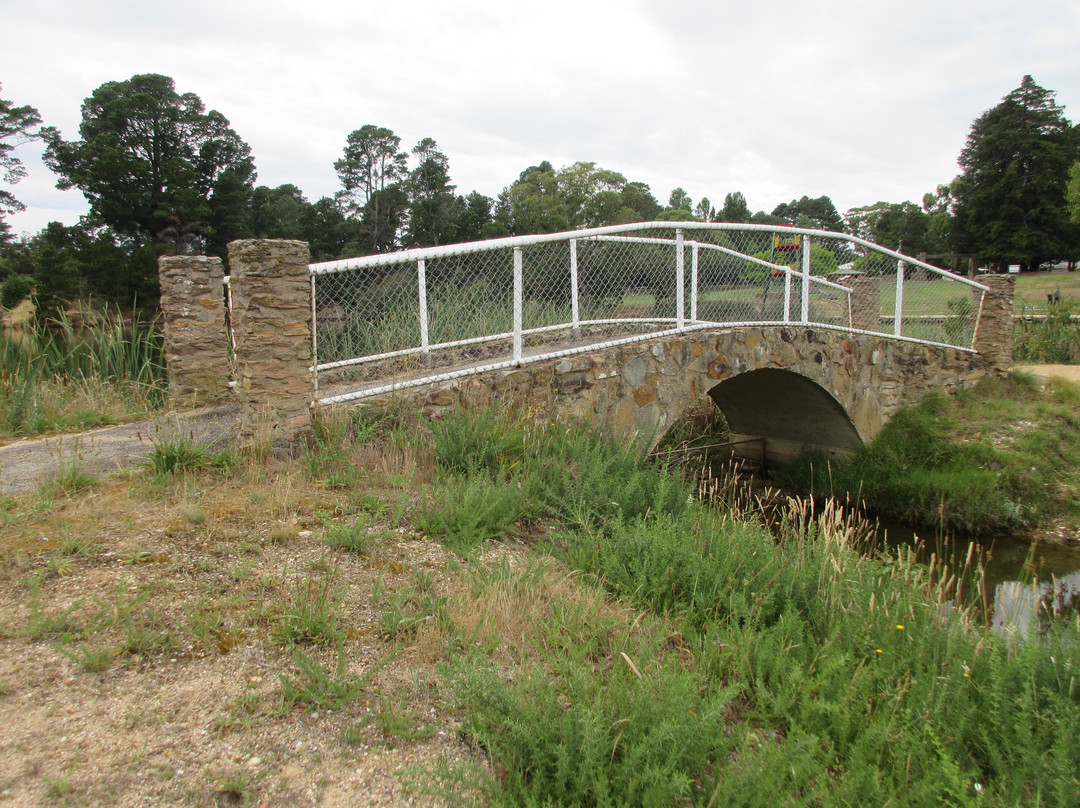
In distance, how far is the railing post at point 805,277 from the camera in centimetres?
792

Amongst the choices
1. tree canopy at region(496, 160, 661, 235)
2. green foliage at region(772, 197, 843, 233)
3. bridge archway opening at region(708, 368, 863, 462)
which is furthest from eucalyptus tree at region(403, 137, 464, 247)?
green foliage at region(772, 197, 843, 233)

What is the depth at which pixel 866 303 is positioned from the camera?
9859 millimetres

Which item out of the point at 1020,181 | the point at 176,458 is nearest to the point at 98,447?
the point at 176,458

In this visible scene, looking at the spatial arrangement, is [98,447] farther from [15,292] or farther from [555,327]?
[15,292]

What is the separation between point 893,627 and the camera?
340 centimetres

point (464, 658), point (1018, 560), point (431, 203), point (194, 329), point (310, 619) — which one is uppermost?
point (431, 203)

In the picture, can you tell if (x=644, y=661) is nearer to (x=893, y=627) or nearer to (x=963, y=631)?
(x=893, y=627)

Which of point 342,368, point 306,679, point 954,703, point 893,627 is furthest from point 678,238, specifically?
point 306,679

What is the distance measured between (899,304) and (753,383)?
2.31 metres

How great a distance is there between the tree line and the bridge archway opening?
388 inches

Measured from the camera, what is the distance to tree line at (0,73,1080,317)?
1908 cm

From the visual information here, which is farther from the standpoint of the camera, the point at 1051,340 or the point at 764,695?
the point at 1051,340

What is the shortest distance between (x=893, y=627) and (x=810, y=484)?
685 centimetres

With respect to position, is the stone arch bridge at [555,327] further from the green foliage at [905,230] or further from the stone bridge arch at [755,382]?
the green foliage at [905,230]
